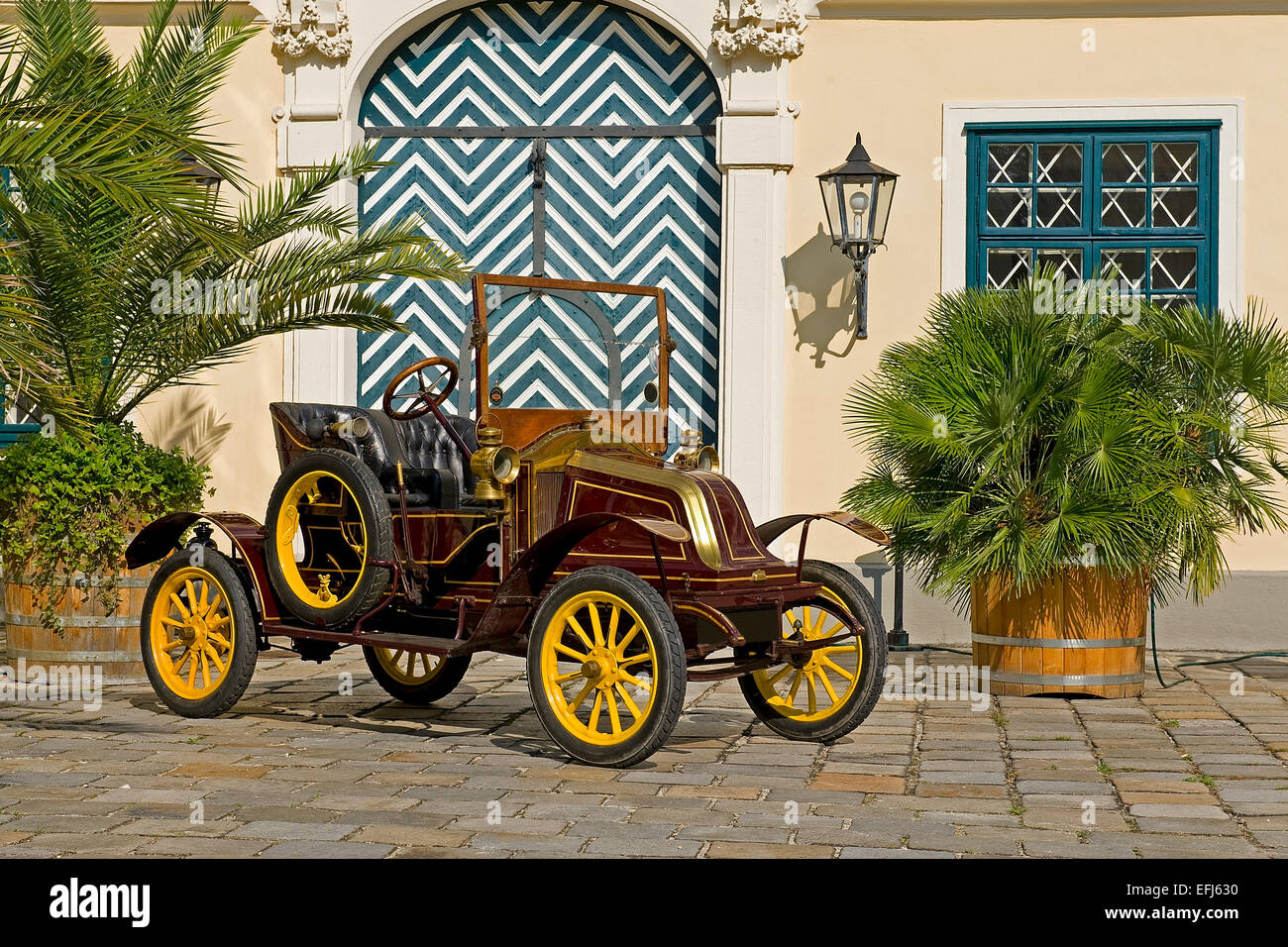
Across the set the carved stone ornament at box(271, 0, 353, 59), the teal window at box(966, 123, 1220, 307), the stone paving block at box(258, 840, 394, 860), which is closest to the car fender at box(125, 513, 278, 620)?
the stone paving block at box(258, 840, 394, 860)

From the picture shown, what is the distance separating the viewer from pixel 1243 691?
8.17m

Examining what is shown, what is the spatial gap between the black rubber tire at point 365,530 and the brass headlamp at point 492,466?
0.38 m

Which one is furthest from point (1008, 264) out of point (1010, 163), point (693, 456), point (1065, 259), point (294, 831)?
point (294, 831)

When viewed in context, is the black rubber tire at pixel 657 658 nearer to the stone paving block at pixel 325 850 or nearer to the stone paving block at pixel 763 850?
the stone paving block at pixel 763 850

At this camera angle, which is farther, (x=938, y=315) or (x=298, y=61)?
(x=298, y=61)

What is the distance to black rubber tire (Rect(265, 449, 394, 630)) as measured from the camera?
6.44 m

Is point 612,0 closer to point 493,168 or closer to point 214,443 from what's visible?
point 493,168

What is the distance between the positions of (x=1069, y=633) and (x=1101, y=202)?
141 inches

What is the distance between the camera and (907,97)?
10.3 m

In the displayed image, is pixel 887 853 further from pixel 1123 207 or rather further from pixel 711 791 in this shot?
pixel 1123 207

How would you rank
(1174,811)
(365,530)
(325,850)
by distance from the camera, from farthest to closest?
(365,530) < (1174,811) < (325,850)
